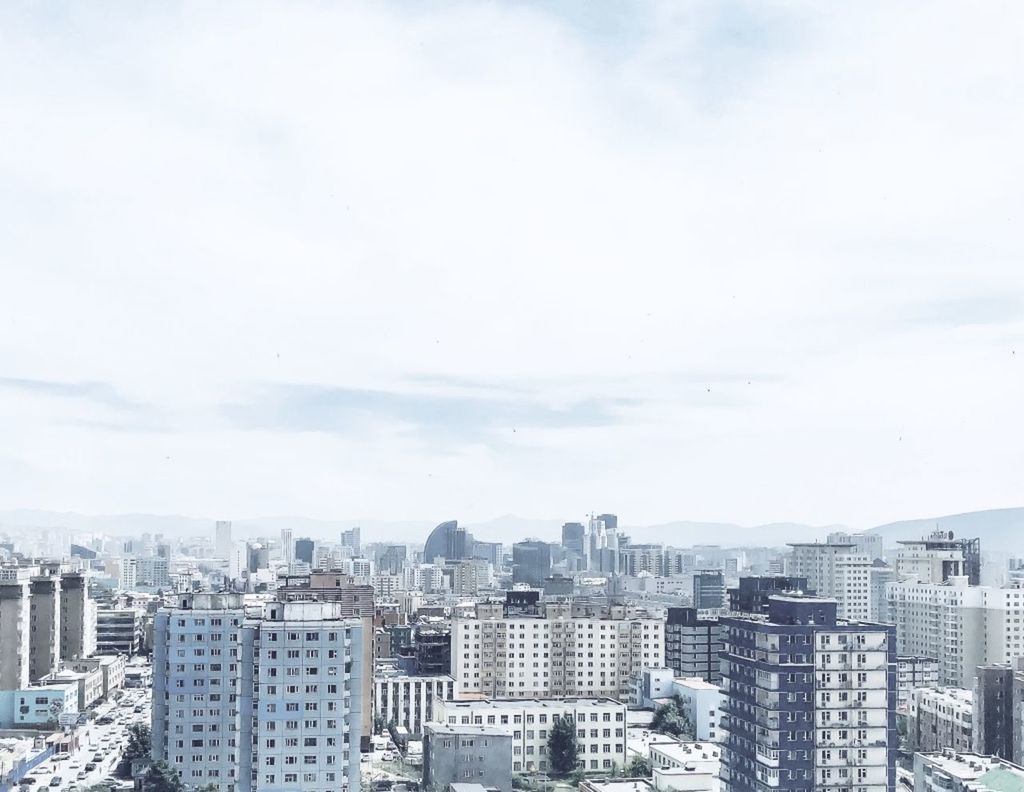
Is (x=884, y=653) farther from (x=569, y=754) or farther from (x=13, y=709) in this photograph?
(x=13, y=709)

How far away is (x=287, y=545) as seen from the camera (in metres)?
70.4

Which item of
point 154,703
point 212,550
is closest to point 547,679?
point 154,703

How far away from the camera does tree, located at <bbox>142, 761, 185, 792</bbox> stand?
1459cm

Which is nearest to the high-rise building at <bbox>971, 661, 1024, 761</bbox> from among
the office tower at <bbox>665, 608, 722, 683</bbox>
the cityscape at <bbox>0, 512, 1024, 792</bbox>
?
the cityscape at <bbox>0, 512, 1024, 792</bbox>

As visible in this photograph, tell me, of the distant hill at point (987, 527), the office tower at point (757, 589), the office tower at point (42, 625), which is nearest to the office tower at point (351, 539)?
the distant hill at point (987, 527)

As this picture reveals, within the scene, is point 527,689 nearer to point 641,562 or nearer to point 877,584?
point 877,584

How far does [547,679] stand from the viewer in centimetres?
2372

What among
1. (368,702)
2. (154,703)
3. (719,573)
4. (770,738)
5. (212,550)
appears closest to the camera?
(770,738)

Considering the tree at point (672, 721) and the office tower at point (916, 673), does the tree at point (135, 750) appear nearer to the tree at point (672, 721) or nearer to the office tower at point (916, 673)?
the tree at point (672, 721)

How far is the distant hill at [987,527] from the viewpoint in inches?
2140

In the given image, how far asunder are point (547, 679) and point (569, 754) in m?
6.37

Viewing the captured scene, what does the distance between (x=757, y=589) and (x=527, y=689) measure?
5.09 meters

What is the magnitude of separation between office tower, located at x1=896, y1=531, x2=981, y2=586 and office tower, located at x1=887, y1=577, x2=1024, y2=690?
180 inches

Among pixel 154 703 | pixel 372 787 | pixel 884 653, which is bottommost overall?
pixel 372 787
